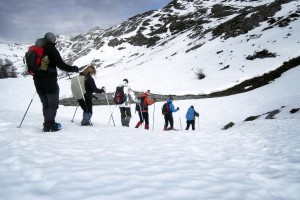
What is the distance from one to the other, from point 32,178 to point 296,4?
192 ft

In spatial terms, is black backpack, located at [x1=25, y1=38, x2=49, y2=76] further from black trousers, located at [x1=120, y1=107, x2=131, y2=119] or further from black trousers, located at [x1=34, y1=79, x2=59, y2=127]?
black trousers, located at [x1=120, y1=107, x2=131, y2=119]

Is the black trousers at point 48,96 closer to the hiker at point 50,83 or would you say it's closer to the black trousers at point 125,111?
the hiker at point 50,83

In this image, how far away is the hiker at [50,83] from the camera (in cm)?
612

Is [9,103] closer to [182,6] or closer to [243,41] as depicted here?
[243,41]

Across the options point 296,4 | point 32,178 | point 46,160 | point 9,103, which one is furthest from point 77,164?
point 296,4

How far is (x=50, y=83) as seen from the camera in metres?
6.24

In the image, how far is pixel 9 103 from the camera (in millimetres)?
21203

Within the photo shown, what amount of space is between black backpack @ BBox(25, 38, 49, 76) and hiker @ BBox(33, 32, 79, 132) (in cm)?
11

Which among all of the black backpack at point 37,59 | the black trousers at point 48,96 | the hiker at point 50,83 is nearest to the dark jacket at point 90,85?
the hiker at point 50,83

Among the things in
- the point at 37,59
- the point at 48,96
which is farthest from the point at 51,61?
the point at 48,96

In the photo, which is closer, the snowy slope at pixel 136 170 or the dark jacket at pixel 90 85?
the snowy slope at pixel 136 170

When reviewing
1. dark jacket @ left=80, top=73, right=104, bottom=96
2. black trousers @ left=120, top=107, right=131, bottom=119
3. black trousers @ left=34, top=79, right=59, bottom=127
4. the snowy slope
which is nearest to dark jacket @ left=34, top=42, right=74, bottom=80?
black trousers @ left=34, top=79, right=59, bottom=127

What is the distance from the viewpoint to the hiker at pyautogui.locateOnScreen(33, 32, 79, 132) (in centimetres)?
612

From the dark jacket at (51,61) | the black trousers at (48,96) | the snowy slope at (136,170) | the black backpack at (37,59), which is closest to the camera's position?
the snowy slope at (136,170)
